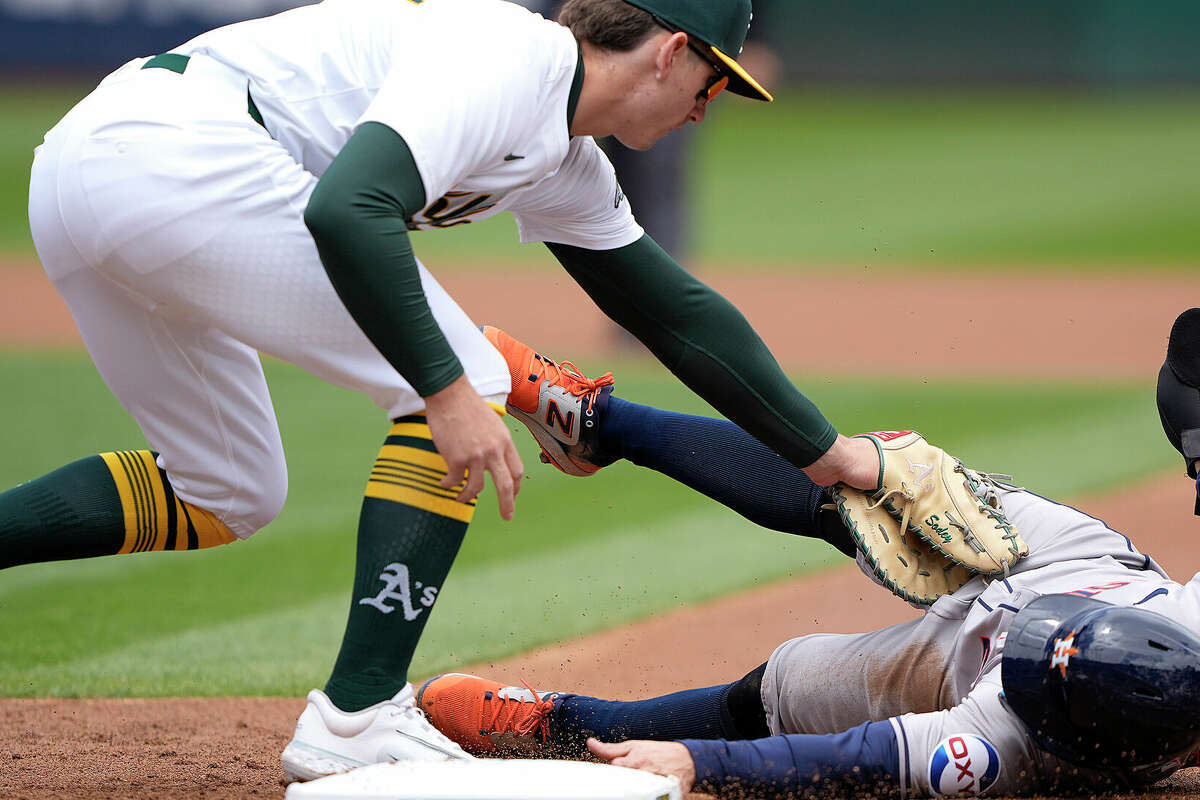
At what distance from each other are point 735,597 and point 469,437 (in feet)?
9.23

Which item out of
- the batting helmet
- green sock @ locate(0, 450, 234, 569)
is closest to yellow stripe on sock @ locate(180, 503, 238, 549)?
green sock @ locate(0, 450, 234, 569)

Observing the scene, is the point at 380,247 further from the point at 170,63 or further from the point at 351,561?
the point at 351,561

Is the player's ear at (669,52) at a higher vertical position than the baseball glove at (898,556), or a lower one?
higher

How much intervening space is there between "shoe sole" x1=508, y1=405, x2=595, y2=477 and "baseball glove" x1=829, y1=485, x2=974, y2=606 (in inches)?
29.2

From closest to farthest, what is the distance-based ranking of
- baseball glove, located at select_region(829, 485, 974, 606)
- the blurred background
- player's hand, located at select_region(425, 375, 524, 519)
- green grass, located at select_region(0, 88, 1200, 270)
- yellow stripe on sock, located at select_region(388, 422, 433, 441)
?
player's hand, located at select_region(425, 375, 524, 519)
yellow stripe on sock, located at select_region(388, 422, 433, 441)
baseball glove, located at select_region(829, 485, 974, 606)
the blurred background
green grass, located at select_region(0, 88, 1200, 270)

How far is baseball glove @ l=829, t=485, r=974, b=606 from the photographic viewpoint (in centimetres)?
302

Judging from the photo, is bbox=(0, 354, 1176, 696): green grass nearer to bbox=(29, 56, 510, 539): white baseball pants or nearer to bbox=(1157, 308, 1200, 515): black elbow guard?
bbox=(29, 56, 510, 539): white baseball pants

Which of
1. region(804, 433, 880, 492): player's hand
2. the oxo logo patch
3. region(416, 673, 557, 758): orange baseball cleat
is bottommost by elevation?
region(416, 673, 557, 758): orange baseball cleat

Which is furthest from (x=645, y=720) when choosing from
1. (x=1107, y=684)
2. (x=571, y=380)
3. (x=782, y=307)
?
(x=782, y=307)

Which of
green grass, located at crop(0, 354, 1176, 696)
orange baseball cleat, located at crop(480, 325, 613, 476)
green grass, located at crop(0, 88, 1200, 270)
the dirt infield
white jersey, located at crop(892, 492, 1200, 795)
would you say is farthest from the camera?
green grass, located at crop(0, 88, 1200, 270)

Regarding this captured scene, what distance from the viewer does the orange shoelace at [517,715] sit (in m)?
3.15

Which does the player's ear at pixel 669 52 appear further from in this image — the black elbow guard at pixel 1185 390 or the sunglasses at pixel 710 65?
the black elbow guard at pixel 1185 390

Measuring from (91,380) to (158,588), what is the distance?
504cm

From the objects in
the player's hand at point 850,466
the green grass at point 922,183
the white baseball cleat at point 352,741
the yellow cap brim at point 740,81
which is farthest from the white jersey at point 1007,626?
the green grass at point 922,183
